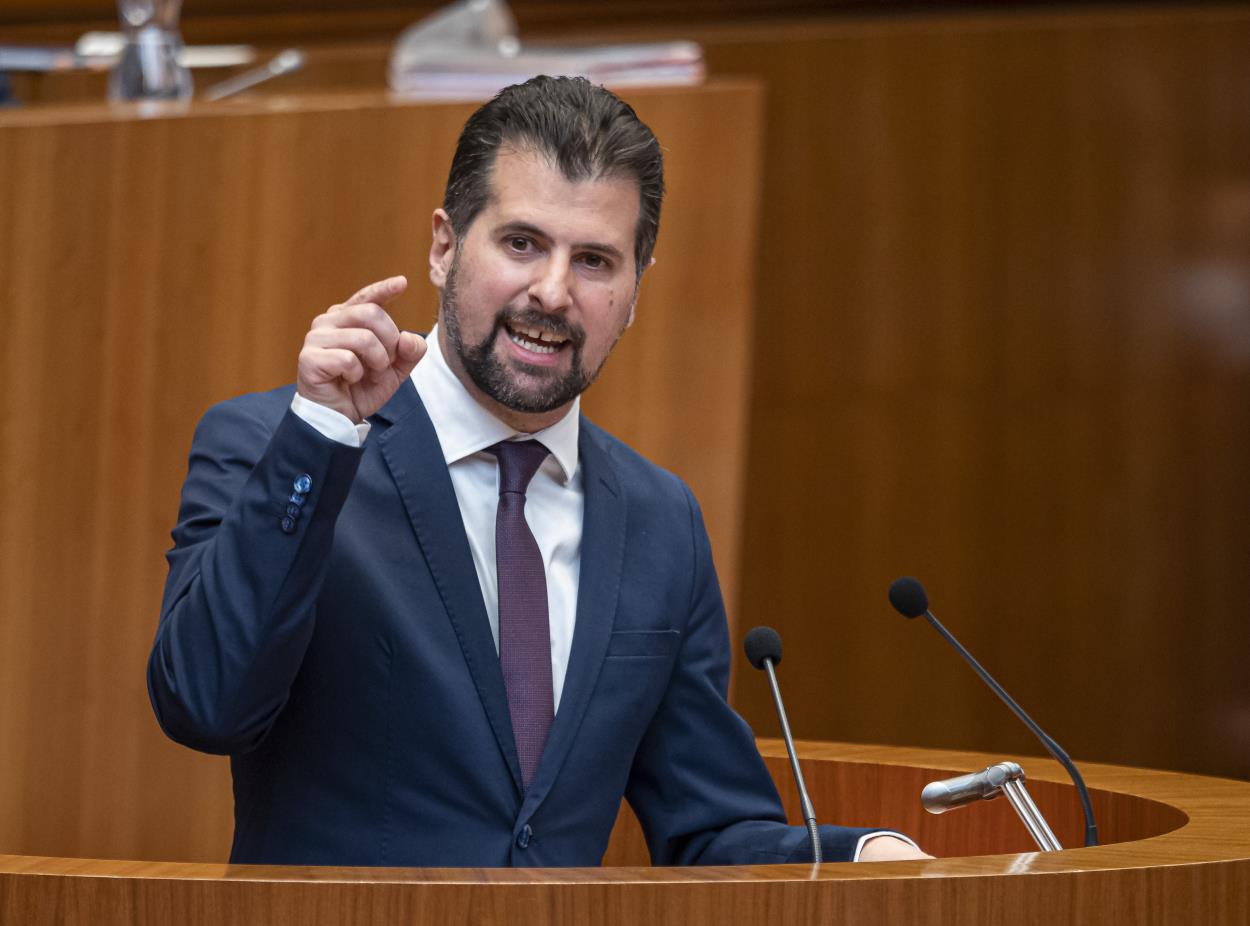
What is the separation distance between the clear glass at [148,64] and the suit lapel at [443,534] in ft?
3.87

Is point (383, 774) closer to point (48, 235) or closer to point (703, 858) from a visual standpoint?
point (703, 858)

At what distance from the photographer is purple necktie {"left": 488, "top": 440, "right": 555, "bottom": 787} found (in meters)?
1.51

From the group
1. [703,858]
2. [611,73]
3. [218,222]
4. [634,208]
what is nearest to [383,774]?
[703,858]

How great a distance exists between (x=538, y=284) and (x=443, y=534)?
0.24 meters

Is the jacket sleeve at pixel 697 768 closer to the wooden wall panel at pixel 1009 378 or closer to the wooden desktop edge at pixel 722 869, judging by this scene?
the wooden desktop edge at pixel 722 869

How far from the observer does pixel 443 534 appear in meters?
1.51

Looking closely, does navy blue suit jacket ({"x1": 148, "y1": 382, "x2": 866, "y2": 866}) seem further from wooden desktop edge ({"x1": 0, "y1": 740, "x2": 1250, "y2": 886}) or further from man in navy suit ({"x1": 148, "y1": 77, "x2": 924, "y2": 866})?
wooden desktop edge ({"x1": 0, "y1": 740, "x2": 1250, "y2": 886})

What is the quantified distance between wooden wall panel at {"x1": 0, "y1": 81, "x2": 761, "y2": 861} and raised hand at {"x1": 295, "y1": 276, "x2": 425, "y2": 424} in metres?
0.95

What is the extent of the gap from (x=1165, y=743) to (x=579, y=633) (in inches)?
112

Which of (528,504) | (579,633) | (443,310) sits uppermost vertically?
(443,310)

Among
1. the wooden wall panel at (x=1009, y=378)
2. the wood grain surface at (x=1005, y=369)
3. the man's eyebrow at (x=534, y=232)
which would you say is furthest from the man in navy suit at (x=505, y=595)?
the wooden wall panel at (x=1009, y=378)

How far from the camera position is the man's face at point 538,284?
1.53m

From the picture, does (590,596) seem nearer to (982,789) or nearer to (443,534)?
(443,534)

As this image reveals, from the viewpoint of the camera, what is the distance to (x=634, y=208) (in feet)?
5.23
